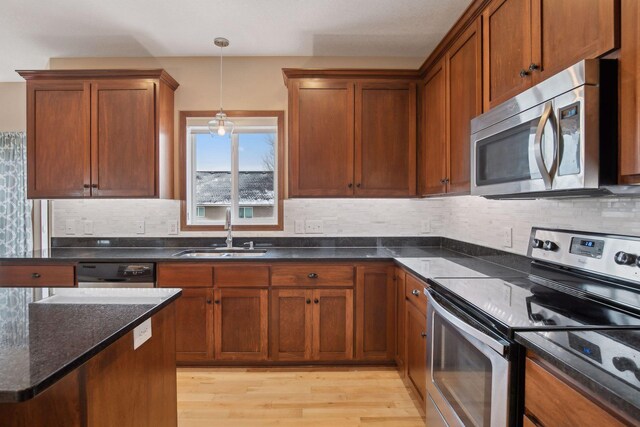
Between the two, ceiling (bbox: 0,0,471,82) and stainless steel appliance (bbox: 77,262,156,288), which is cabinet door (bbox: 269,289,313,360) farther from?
ceiling (bbox: 0,0,471,82)

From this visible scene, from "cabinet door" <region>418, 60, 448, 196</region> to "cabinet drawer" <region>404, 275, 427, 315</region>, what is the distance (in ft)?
2.24

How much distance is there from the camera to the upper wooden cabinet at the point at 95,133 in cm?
284

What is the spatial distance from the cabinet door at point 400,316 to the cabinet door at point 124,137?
→ 207 cm

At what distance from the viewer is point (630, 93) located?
3.42ft

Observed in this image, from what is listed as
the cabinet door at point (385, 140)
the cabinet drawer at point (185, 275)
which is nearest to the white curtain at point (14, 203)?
the cabinet drawer at point (185, 275)

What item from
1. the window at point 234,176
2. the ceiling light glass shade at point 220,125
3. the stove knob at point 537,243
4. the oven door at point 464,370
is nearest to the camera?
the oven door at point 464,370

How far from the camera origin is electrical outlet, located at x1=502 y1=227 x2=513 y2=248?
84.4 inches

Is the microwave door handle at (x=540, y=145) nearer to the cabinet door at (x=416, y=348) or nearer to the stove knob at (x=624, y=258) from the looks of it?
the stove knob at (x=624, y=258)

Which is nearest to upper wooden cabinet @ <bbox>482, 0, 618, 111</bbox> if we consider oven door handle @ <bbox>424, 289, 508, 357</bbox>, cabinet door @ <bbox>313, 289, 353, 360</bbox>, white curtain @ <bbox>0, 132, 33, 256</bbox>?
oven door handle @ <bbox>424, 289, 508, 357</bbox>

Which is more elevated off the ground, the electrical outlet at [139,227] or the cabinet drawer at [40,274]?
the electrical outlet at [139,227]

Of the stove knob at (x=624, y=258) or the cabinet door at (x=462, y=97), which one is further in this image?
the cabinet door at (x=462, y=97)

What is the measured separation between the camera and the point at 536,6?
57.2 inches

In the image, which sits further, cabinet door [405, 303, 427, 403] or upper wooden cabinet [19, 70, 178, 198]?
upper wooden cabinet [19, 70, 178, 198]

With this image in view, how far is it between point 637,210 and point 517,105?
607 mm
